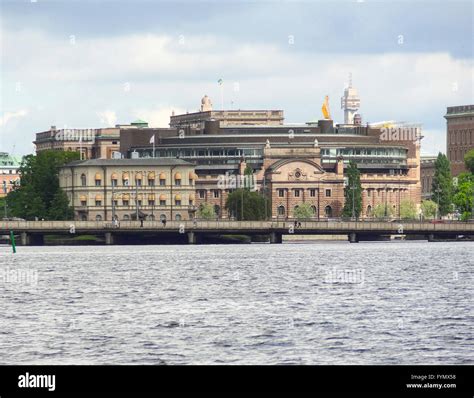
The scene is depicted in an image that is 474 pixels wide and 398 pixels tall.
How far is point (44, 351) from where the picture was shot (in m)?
63.8

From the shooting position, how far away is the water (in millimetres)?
62938

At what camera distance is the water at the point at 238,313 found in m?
62.9

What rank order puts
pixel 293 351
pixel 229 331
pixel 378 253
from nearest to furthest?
pixel 293 351 < pixel 229 331 < pixel 378 253

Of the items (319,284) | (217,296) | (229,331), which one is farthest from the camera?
(319,284)

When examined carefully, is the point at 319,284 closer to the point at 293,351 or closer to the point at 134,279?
the point at 134,279

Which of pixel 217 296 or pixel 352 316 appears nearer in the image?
pixel 352 316

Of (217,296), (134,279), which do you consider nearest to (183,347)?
(217,296)

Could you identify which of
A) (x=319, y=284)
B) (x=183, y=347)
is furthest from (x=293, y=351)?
(x=319, y=284)

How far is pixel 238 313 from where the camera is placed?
3189 inches

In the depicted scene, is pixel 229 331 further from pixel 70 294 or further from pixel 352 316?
pixel 70 294

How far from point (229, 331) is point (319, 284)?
35.2 m
